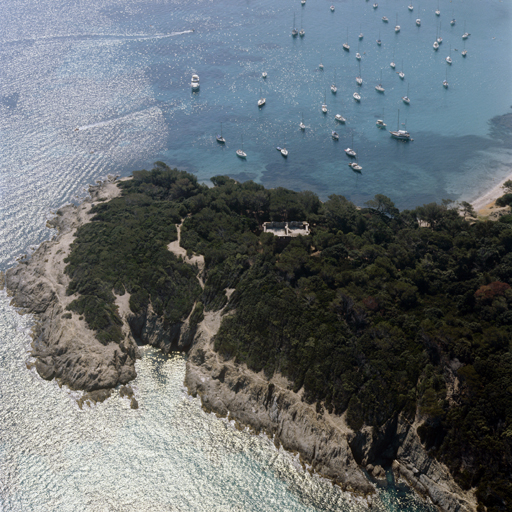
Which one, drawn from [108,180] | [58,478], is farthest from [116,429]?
[108,180]

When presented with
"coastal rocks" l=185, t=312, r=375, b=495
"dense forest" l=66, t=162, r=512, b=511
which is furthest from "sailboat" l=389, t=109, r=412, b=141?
"coastal rocks" l=185, t=312, r=375, b=495

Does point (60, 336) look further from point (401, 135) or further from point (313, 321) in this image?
point (401, 135)

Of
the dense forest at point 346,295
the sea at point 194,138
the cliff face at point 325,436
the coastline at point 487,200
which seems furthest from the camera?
the coastline at point 487,200

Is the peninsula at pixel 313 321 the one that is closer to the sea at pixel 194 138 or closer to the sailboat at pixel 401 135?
the sea at pixel 194 138

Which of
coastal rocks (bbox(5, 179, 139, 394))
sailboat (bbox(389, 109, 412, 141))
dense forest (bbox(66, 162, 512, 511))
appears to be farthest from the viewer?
sailboat (bbox(389, 109, 412, 141))

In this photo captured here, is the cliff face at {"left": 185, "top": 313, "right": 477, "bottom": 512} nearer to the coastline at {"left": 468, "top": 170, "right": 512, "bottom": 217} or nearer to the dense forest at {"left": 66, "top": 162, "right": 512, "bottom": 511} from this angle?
the dense forest at {"left": 66, "top": 162, "right": 512, "bottom": 511}

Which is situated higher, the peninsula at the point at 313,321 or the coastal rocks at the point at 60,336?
the peninsula at the point at 313,321

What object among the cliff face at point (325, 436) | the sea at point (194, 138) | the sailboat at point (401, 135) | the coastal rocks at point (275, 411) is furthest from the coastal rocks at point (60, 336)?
the sailboat at point (401, 135)
